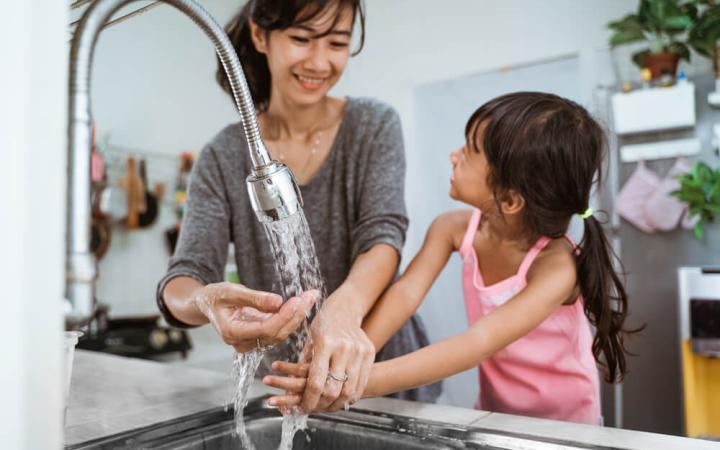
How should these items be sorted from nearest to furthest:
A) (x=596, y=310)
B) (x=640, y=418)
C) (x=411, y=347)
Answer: (x=596, y=310), (x=411, y=347), (x=640, y=418)

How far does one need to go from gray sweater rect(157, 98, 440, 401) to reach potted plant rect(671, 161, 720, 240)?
1540 mm

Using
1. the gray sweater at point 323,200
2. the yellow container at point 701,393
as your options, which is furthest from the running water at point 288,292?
the yellow container at point 701,393

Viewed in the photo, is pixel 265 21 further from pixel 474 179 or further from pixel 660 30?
pixel 660 30

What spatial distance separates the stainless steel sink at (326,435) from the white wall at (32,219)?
1.92 feet

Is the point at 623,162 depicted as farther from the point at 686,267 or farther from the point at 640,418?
the point at 640,418

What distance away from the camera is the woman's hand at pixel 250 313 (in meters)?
0.74

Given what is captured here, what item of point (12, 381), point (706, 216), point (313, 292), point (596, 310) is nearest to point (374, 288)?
point (313, 292)

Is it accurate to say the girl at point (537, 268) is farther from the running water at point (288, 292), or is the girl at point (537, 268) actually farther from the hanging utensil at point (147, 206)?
the hanging utensil at point (147, 206)

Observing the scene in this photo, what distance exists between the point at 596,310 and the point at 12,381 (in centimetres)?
106

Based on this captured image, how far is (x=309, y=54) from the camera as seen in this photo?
3.55 feet

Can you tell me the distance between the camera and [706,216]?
2.30 m

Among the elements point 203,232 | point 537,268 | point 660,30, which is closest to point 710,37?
point 660,30

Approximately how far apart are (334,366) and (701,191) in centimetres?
201

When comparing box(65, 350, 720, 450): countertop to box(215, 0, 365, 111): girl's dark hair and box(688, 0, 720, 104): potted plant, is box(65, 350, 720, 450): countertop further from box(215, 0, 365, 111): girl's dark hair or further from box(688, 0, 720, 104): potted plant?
box(688, 0, 720, 104): potted plant
